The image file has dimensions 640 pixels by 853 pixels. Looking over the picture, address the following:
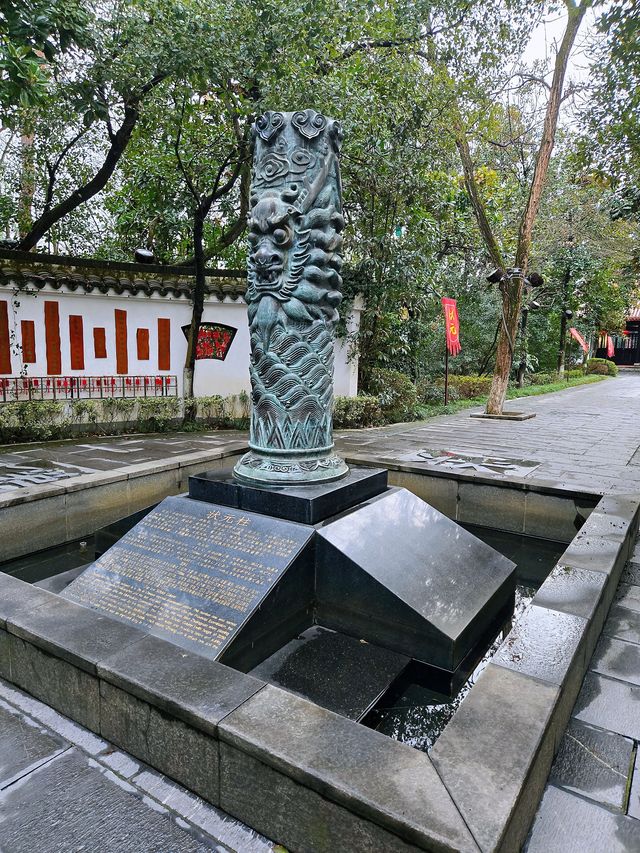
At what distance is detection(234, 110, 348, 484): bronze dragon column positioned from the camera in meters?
3.63

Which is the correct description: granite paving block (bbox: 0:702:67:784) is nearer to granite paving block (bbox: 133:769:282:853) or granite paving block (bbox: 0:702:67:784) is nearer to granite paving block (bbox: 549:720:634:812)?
granite paving block (bbox: 133:769:282:853)

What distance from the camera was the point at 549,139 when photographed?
1132 cm

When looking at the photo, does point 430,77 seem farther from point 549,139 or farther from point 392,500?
point 392,500

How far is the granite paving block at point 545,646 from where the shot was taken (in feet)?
7.43

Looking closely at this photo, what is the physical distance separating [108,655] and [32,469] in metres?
5.01

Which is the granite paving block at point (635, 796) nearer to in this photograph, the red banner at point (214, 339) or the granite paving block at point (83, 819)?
the granite paving block at point (83, 819)

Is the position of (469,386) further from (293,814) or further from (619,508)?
(293,814)

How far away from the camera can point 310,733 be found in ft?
6.09

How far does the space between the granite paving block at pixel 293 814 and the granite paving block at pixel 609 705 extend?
128cm

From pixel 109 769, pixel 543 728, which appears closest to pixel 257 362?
pixel 109 769

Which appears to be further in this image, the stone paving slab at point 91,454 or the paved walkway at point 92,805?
the stone paving slab at point 91,454

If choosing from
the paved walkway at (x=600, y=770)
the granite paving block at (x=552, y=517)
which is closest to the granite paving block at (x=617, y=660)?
the paved walkway at (x=600, y=770)

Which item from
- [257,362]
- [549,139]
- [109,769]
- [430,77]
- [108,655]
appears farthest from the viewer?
[549,139]

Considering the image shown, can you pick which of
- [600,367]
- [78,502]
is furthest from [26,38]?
[600,367]
